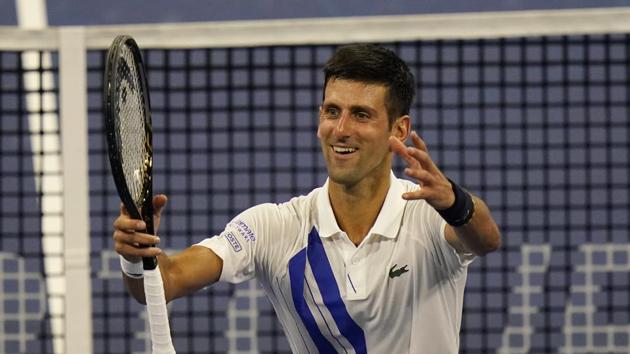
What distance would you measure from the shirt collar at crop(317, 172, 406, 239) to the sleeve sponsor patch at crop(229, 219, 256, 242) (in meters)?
0.21

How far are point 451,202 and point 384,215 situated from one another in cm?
59

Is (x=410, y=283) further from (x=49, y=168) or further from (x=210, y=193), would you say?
A: (x=49, y=168)

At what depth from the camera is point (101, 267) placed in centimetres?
647

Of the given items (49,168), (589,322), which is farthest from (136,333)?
(589,322)

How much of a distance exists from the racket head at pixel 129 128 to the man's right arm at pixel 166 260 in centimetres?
5

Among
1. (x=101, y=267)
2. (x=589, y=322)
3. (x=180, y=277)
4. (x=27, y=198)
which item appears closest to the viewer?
(x=180, y=277)

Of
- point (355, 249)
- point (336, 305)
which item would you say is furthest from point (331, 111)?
point (336, 305)

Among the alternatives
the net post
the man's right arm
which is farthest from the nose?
the net post

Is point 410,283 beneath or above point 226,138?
beneath

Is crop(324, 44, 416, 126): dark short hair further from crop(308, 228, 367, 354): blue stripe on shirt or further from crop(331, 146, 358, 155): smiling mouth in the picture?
crop(308, 228, 367, 354): blue stripe on shirt

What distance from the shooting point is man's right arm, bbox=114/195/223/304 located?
365 cm

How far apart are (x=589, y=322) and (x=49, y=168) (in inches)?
97.0

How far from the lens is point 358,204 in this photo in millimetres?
4383

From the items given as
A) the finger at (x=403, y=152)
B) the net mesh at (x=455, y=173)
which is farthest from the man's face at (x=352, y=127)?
the net mesh at (x=455, y=173)
